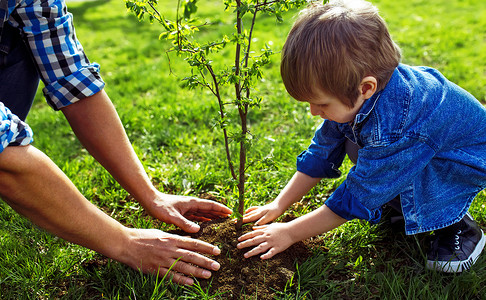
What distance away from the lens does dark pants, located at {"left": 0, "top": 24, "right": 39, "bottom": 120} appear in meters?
2.19

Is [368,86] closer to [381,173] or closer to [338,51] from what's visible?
[338,51]

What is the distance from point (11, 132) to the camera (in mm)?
1560

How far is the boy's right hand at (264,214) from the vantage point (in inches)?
90.6

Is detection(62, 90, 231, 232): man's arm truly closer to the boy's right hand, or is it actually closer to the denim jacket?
the boy's right hand

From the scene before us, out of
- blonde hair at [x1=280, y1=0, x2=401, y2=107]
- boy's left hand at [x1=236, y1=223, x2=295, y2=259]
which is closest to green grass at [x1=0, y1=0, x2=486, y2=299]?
boy's left hand at [x1=236, y1=223, x2=295, y2=259]

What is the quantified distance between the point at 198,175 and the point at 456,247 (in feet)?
5.29

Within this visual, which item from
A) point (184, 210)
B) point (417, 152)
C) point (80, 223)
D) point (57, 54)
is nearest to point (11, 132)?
point (80, 223)

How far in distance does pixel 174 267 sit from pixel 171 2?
8147mm

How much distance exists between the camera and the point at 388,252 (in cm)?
226

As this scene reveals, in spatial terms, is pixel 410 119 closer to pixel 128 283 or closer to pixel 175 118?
pixel 128 283

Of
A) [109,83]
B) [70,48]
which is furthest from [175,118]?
[70,48]

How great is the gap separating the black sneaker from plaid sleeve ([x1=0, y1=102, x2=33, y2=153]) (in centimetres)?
190

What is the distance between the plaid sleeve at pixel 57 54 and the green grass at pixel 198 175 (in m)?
0.71

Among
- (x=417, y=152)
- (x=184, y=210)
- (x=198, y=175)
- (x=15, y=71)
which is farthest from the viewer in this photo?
(x=198, y=175)
